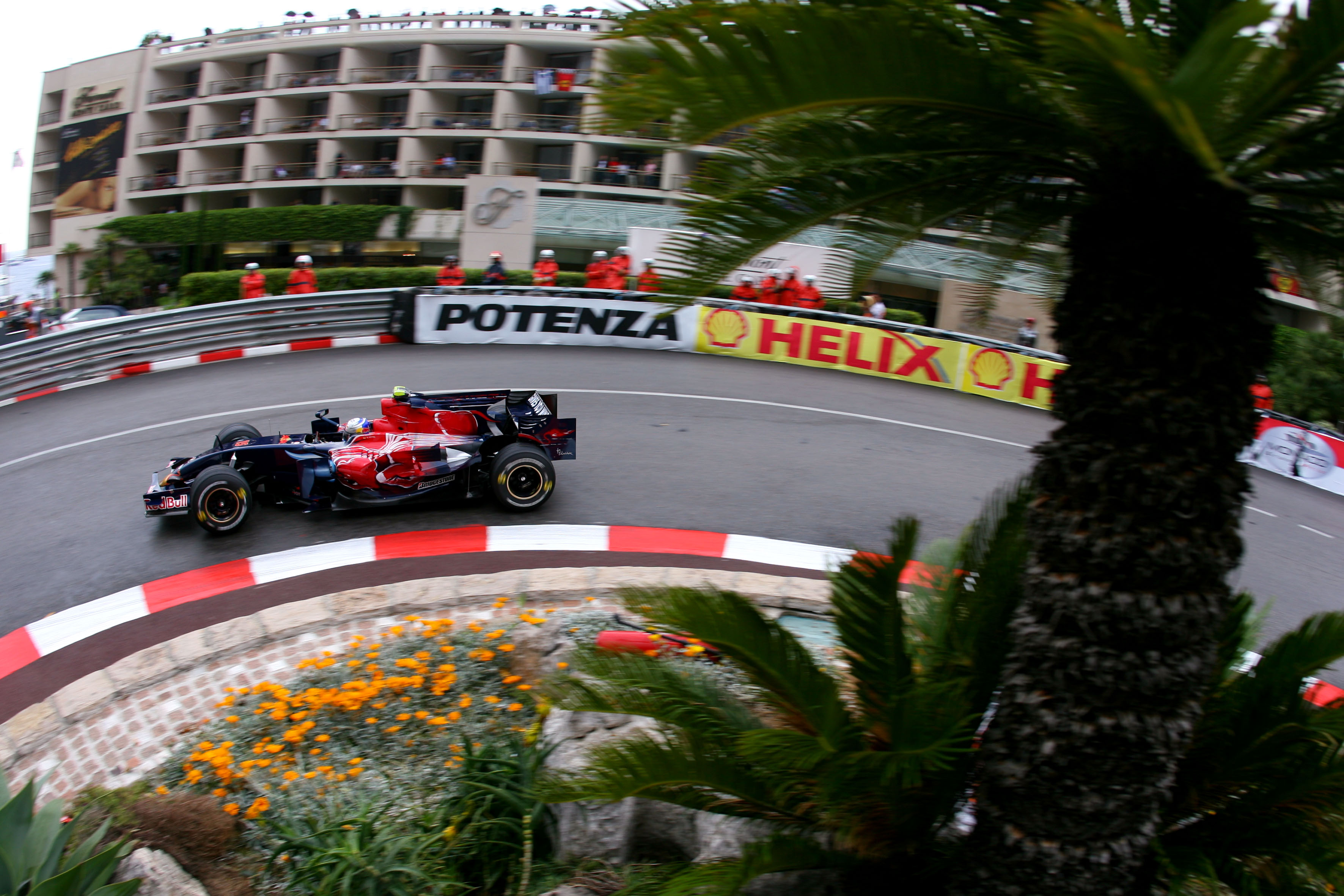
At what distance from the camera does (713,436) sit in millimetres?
11961

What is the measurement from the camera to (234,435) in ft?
30.8

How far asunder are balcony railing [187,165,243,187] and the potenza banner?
3736 centimetres

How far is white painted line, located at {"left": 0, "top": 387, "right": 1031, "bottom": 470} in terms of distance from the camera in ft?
39.1

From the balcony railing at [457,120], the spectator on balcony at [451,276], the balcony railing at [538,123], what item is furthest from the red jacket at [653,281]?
the balcony railing at [457,120]

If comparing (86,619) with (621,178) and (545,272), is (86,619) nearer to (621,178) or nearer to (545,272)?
(545,272)

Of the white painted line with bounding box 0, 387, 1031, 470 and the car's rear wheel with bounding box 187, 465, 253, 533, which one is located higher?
the white painted line with bounding box 0, 387, 1031, 470

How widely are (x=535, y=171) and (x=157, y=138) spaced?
22811mm

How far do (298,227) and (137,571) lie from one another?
117 ft

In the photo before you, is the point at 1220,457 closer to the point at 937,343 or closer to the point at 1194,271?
the point at 1194,271

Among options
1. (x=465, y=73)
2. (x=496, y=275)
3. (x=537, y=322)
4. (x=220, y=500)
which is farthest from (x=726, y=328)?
(x=465, y=73)

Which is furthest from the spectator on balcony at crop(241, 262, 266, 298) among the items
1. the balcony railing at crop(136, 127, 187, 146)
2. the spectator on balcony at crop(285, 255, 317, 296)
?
the balcony railing at crop(136, 127, 187, 146)

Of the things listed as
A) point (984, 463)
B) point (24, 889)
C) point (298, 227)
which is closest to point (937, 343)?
point (984, 463)

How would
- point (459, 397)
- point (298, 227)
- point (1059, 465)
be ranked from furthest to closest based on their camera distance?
point (298, 227), point (459, 397), point (1059, 465)

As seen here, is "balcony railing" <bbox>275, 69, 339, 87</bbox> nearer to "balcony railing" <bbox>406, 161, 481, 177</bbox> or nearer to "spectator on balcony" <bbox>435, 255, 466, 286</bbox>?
"balcony railing" <bbox>406, 161, 481, 177</bbox>
